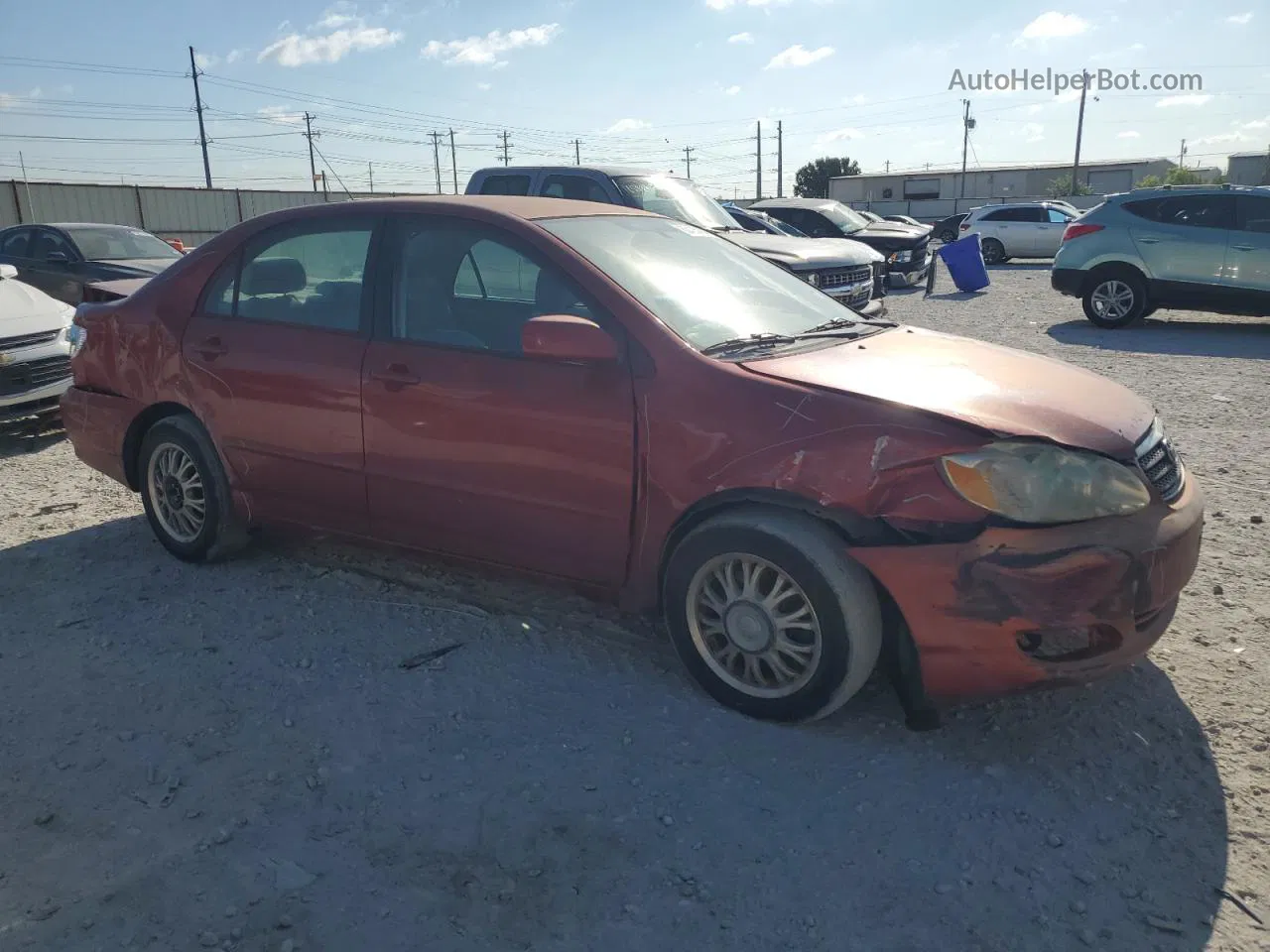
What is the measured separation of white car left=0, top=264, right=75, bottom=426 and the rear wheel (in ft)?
37.3

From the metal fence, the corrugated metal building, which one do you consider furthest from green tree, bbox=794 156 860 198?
the metal fence

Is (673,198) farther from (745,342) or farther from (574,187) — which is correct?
(745,342)

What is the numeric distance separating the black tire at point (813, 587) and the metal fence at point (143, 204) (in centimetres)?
2401

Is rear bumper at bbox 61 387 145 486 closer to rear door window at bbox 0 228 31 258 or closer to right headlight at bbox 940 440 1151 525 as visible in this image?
right headlight at bbox 940 440 1151 525

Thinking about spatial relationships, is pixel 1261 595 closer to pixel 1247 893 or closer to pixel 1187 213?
pixel 1247 893

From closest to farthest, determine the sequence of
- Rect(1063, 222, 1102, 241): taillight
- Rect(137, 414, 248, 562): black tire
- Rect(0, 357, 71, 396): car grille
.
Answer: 1. Rect(137, 414, 248, 562): black tire
2. Rect(0, 357, 71, 396): car grille
3. Rect(1063, 222, 1102, 241): taillight

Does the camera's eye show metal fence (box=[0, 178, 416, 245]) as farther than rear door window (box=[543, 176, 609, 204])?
Yes

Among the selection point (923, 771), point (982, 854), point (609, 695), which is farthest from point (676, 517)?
point (982, 854)

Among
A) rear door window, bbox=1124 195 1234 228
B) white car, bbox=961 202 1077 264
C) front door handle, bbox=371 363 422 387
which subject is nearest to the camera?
front door handle, bbox=371 363 422 387

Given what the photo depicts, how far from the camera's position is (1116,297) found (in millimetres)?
12328

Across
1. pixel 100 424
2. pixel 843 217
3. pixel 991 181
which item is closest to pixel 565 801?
pixel 100 424

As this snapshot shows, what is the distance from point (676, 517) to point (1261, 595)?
2608 mm

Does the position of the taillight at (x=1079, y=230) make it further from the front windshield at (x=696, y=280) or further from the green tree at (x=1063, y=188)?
the green tree at (x=1063, y=188)

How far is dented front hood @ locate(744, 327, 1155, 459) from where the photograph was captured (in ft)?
9.59
